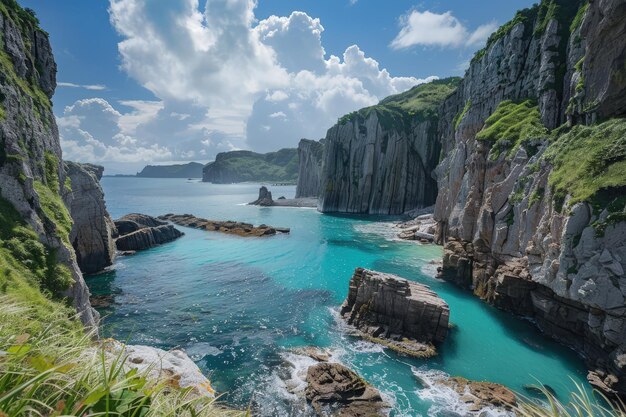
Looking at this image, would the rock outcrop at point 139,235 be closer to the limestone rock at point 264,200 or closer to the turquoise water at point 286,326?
the turquoise water at point 286,326

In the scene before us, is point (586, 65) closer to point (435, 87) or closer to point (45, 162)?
point (45, 162)

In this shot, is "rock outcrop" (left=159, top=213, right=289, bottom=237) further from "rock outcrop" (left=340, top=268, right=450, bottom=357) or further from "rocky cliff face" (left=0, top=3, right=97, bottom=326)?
"rocky cliff face" (left=0, top=3, right=97, bottom=326)

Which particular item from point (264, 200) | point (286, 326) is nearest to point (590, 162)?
point (286, 326)

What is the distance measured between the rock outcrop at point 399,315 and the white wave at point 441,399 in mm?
2005

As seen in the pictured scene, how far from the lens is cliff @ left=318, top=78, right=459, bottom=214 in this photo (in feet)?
309

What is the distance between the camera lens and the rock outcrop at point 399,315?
72.8 ft

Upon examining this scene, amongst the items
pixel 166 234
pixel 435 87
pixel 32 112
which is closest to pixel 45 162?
pixel 32 112

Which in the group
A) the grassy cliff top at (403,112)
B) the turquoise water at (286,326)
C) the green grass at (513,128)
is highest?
the grassy cliff top at (403,112)

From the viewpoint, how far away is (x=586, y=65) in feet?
81.2

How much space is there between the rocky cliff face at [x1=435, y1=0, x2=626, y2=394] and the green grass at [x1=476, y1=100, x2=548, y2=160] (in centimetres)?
13

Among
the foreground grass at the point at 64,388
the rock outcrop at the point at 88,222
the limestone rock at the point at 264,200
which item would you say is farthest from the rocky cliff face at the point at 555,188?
the limestone rock at the point at 264,200

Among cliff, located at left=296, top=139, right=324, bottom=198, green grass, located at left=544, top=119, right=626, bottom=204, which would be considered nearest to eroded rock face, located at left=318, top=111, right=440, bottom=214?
cliff, located at left=296, top=139, right=324, bottom=198

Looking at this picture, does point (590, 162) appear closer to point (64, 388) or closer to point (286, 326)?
point (286, 326)

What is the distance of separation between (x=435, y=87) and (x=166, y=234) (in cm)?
12081
